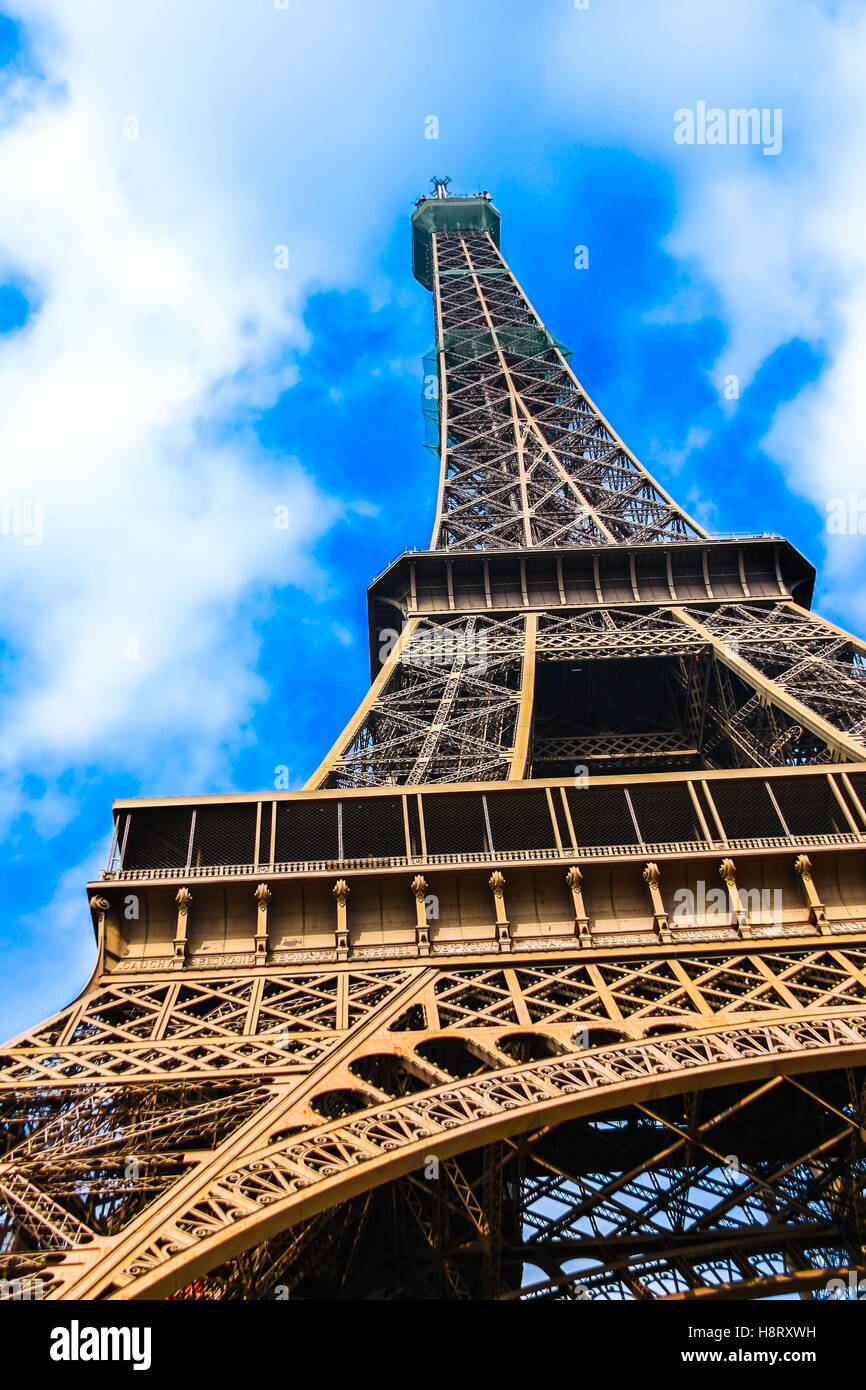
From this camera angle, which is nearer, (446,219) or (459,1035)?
(459,1035)

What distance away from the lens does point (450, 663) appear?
37.8 meters

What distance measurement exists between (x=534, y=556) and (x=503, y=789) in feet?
64.3

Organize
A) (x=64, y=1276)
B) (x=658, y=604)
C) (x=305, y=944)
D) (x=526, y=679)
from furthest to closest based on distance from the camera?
1. (x=658, y=604)
2. (x=526, y=679)
3. (x=305, y=944)
4. (x=64, y=1276)

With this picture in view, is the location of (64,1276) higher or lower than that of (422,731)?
lower

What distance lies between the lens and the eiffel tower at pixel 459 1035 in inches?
659

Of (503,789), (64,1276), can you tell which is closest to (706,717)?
(503,789)

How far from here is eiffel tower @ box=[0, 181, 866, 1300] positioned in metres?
16.8

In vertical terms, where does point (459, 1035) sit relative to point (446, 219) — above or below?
below

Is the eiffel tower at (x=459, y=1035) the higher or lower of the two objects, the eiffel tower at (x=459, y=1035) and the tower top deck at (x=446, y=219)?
the lower

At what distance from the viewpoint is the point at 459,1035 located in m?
19.7

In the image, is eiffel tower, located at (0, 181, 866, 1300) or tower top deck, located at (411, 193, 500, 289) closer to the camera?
eiffel tower, located at (0, 181, 866, 1300)

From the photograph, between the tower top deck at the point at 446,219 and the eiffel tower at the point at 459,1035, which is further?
the tower top deck at the point at 446,219

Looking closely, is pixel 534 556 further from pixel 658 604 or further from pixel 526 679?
pixel 526 679

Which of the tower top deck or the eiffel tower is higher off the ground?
the tower top deck
